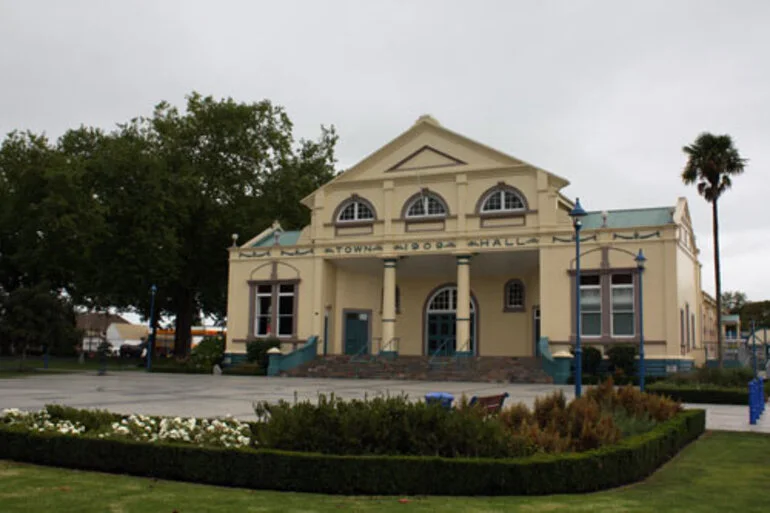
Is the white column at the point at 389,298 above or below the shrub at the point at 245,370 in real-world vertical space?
above

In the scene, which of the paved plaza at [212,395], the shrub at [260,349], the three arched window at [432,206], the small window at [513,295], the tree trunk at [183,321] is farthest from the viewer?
the tree trunk at [183,321]

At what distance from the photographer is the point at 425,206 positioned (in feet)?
112

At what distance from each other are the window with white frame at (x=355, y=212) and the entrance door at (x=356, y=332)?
189 inches

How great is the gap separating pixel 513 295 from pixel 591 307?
6.02 metres

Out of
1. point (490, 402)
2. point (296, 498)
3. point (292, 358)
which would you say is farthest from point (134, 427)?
point (292, 358)

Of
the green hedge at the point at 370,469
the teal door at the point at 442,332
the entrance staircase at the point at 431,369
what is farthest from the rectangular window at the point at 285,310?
the green hedge at the point at 370,469

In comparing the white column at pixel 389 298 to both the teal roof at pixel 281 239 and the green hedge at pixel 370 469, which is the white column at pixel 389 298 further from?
the green hedge at pixel 370 469

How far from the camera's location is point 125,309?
5306cm

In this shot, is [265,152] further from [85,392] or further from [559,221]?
[85,392]

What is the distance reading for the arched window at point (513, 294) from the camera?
35.7 m

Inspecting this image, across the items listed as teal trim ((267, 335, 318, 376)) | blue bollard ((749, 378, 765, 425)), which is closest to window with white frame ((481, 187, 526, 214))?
teal trim ((267, 335, 318, 376))

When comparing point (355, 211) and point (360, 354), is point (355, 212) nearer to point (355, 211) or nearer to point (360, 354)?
point (355, 211)

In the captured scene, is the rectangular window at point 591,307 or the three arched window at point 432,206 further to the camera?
the three arched window at point 432,206

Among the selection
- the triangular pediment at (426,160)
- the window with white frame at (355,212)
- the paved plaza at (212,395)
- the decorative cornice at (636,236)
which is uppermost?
the triangular pediment at (426,160)
